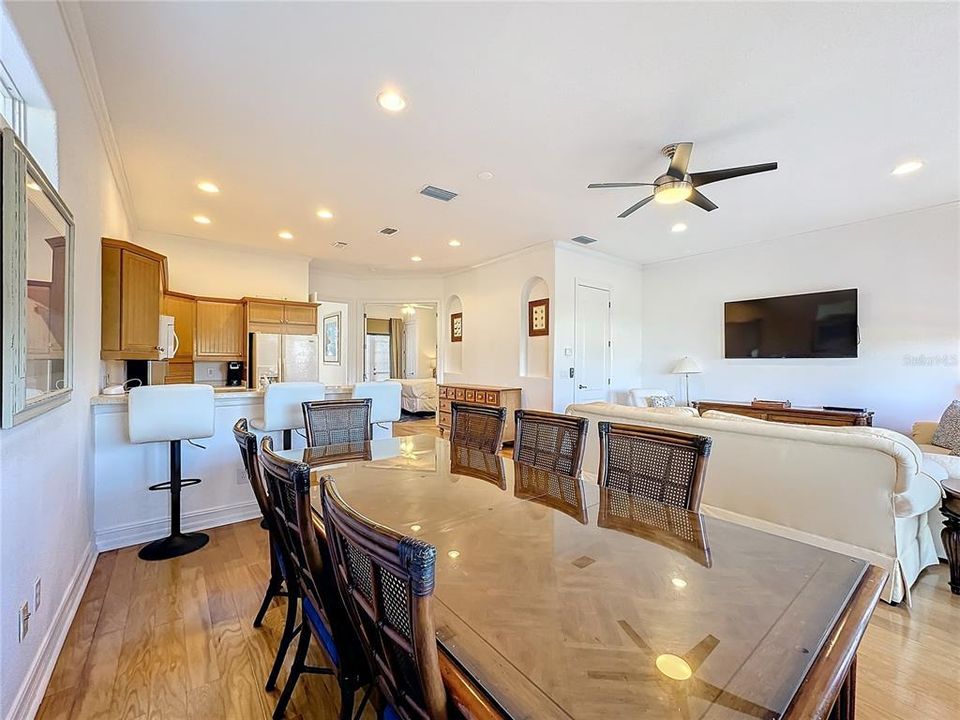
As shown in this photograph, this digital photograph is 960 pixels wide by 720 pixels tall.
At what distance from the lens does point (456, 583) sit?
1042mm

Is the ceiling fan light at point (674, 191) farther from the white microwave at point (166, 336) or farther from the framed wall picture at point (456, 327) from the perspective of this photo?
the framed wall picture at point (456, 327)

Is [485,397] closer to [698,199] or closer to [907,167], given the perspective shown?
[698,199]

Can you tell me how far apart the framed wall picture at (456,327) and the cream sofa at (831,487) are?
15.2ft

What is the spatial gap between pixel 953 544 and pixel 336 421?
3.58 m

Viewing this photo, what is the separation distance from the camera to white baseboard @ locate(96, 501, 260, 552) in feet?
9.21

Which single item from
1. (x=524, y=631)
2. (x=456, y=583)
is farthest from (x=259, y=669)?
(x=524, y=631)

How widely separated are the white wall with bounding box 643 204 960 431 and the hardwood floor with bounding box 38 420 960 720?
2.65m

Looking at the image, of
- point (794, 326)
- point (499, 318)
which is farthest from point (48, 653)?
point (794, 326)

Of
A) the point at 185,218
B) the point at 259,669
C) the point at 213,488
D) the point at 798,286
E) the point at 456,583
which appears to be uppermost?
the point at 185,218

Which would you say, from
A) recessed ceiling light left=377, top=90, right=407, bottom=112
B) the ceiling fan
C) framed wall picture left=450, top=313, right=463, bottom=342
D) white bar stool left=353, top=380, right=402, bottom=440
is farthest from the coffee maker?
the ceiling fan

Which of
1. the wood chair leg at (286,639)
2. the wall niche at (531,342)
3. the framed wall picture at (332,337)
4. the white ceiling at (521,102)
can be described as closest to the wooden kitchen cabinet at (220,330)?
the white ceiling at (521,102)

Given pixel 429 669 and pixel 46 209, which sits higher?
pixel 46 209

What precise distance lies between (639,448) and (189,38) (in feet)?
9.28

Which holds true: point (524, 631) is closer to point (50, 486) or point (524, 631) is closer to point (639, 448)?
point (639, 448)
